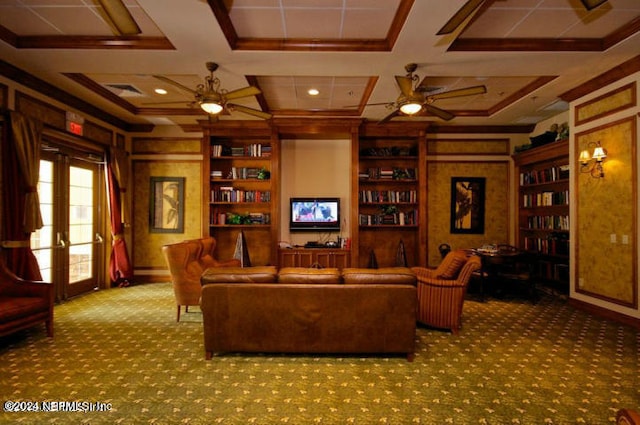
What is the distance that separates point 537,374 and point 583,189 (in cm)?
314

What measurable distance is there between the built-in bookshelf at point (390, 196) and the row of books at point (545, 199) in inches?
81.0

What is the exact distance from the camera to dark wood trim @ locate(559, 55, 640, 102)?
370 cm

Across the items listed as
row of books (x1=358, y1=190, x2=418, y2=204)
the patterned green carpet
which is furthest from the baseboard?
row of books (x1=358, y1=190, x2=418, y2=204)

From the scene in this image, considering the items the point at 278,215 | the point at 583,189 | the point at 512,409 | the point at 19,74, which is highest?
the point at 19,74

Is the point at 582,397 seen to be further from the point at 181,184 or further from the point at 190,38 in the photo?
the point at 181,184

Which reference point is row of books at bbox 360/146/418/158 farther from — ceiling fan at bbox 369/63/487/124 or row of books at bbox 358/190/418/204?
ceiling fan at bbox 369/63/487/124

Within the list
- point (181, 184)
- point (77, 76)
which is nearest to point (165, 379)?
point (77, 76)

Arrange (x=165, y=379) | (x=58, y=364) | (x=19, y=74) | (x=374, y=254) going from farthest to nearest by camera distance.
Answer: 1. (x=374, y=254)
2. (x=19, y=74)
3. (x=58, y=364)
4. (x=165, y=379)

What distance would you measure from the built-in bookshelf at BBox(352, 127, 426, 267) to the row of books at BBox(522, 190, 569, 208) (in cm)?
206

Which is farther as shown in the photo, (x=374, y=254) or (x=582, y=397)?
(x=374, y=254)

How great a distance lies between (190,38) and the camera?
3.21 m

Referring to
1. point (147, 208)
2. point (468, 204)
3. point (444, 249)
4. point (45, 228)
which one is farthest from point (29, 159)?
point (468, 204)

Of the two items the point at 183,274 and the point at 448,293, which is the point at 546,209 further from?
the point at 183,274

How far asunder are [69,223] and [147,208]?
1.50 meters
